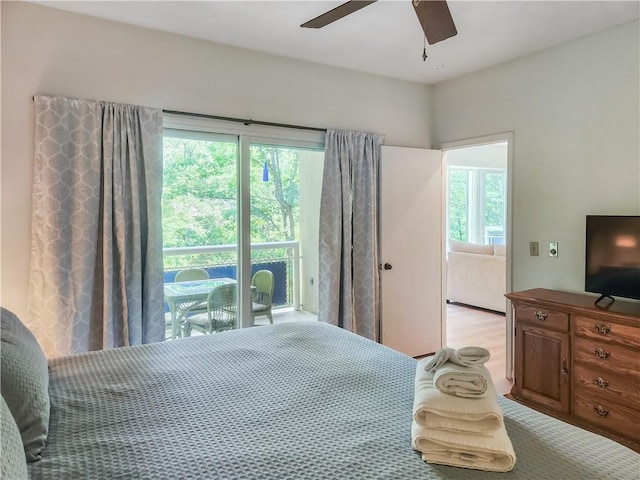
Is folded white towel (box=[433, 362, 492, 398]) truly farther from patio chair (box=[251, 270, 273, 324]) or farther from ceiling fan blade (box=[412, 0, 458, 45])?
patio chair (box=[251, 270, 273, 324])

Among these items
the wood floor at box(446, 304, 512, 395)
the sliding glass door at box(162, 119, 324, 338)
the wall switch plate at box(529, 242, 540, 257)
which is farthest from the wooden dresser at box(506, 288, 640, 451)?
the sliding glass door at box(162, 119, 324, 338)

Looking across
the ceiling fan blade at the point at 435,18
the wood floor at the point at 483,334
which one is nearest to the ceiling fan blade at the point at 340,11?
the ceiling fan blade at the point at 435,18

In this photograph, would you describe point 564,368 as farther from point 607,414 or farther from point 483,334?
point 483,334

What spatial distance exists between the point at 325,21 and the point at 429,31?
54 centimetres

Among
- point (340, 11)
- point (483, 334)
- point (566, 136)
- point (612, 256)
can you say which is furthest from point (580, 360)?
point (340, 11)

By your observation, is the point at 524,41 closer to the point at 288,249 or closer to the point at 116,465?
the point at 288,249

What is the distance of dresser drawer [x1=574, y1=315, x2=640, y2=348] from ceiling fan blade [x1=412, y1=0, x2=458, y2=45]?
75.6 inches

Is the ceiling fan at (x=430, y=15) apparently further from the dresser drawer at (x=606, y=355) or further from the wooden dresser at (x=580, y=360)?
the dresser drawer at (x=606, y=355)

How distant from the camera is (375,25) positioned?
283 centimetres

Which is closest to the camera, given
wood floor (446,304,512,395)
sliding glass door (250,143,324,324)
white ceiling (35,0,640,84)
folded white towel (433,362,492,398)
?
folded white towel (433,362,492,398)

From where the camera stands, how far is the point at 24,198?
258cm

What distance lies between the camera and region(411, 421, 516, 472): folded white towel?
112 cm

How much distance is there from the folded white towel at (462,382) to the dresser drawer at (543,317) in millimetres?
1849

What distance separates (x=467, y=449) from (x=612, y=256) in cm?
221
